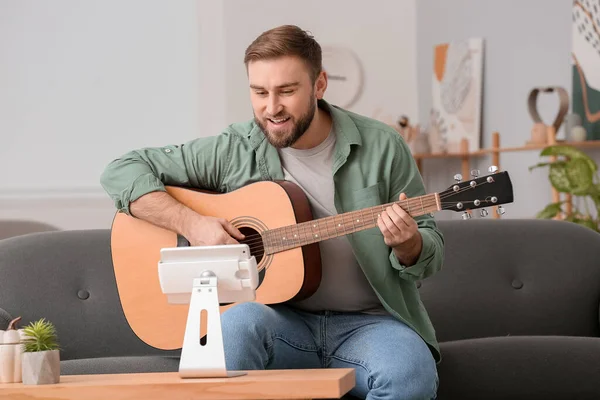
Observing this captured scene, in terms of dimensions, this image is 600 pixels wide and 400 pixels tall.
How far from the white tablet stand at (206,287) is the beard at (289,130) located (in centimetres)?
51

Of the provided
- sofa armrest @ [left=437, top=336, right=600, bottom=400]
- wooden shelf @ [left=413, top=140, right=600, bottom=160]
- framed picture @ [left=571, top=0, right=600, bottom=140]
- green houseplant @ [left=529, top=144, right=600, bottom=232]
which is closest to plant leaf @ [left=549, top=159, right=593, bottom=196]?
green houseplant @ [left=529, top=144, right=600, bottom=232]

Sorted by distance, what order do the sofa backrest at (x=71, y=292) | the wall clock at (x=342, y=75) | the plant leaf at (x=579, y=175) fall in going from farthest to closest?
the wall clock at (x=342, y=75), the plant leaf at (x=579, y=175), the sofa backrest at (x=71, y=292)

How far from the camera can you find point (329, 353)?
2.26 m

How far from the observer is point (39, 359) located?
6.08 feet

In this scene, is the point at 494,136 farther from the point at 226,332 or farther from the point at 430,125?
the point at 226,332

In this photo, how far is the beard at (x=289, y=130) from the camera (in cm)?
→ 232

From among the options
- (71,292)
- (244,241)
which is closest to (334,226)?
(244,241)

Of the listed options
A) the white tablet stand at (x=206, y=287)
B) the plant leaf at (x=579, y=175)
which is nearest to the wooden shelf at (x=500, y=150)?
the plant leaf at (x=579, y=175)

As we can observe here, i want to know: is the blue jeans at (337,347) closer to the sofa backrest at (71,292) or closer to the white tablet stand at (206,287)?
the white tablet stand at (206,287)

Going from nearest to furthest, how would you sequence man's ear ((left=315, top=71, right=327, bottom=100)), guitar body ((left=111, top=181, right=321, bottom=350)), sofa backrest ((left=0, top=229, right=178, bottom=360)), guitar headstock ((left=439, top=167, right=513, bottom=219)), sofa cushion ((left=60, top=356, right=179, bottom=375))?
guitar headstock ((left=439, top=167, right=513, bottom=219)) → guitar body ((left=111, top=181, right=321, bottom=350)) → man's ear ((left=315, top=71, right=327, bottom=100)) → sofa cushion ((left=60, top=356, right=179, bottom=375)) → sofa backrest ((left=0, top=229, right=178, bottom=360))

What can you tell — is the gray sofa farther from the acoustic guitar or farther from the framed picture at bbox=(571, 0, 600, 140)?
the framed picture at bbox=(571, 0, 600, 140)

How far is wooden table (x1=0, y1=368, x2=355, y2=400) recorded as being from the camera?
1.70 metres

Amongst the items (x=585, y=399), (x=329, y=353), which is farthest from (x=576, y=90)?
(x=329, y=353)

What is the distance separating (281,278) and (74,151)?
3775 millimetres
